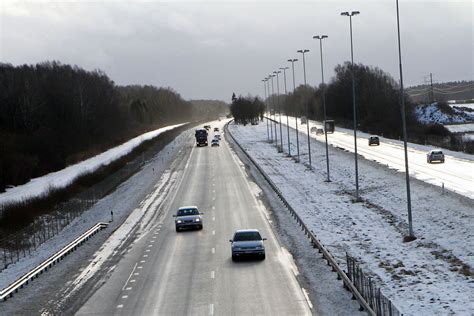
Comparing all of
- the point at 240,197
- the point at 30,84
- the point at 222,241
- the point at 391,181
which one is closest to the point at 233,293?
the point at 222,241

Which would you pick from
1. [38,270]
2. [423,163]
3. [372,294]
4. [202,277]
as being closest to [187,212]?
[38,270]

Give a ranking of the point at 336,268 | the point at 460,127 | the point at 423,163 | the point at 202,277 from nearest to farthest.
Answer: the point at 336,268 < the point at 202,277 < the point at 423,163 < the point at 460,127

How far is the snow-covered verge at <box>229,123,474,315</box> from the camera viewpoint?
25.1 m

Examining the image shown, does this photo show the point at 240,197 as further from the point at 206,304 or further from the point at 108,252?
the point at 206,304

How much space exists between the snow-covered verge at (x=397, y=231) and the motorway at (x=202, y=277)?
344 cm

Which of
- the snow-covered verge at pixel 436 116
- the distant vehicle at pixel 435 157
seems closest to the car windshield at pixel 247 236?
the distant vehicle at pixel 435 157

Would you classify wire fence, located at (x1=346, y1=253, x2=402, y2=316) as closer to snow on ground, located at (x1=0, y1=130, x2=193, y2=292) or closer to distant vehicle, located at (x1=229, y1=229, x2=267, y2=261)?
distant vehicle, located at (x1=229, y1=229, x2=267, y2=261)

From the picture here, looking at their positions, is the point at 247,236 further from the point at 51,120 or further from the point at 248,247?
the point at 51,120

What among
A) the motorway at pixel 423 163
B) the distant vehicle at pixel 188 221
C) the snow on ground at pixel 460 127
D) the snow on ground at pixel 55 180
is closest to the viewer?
the distant vehicle at pixel 188 221

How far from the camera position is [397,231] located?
40156 mm

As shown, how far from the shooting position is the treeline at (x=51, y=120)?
10250cm

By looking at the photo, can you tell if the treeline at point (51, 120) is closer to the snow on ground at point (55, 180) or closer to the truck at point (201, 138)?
the snow on ground at point (55, 180)

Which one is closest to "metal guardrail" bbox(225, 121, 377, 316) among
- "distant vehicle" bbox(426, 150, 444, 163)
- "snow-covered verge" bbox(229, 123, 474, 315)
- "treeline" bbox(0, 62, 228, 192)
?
"snow-covered verge" bbox(229, 123, 474, 315)

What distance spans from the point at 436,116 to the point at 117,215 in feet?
479
